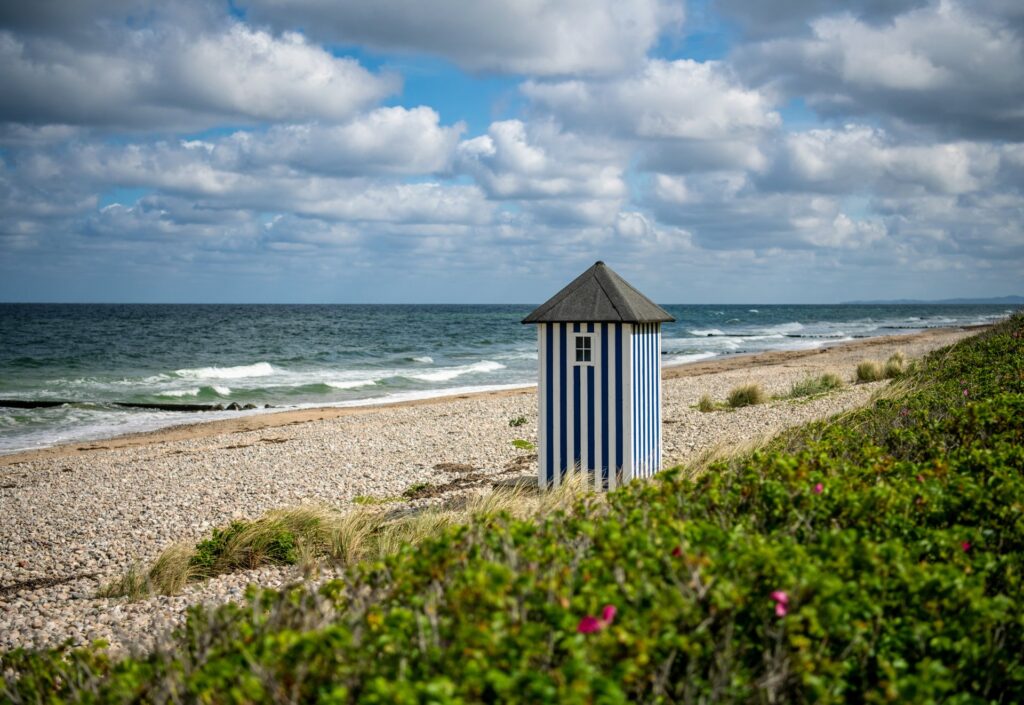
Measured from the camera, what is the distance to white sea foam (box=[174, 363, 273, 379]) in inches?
1270

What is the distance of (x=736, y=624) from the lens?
287 centimetres

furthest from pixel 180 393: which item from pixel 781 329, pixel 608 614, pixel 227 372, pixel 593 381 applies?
pixel 781 329

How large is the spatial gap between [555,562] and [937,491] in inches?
84.5

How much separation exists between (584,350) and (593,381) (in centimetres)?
34

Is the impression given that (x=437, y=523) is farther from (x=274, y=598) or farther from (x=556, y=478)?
(x=274, y=598)

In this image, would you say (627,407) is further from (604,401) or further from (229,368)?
(229,368)

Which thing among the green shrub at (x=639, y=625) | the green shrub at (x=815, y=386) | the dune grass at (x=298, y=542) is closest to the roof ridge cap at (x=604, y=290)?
the dune grass at (x=298, y=542)

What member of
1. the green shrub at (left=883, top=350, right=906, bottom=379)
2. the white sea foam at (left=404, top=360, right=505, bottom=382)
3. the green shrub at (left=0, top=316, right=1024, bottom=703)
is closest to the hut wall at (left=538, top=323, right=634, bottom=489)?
the green shrub at (left=0, top=316, right=1024, bottom=703)

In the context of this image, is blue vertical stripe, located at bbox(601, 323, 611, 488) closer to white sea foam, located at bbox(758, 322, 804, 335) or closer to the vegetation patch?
the vegetation patch

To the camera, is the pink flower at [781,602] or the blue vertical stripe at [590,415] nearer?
the pink flower at [781,602]

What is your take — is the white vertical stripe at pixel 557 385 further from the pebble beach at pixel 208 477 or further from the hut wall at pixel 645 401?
the pebble beach at pixel 208 477

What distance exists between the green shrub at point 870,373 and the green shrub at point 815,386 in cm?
121

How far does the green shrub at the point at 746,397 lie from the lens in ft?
53.4

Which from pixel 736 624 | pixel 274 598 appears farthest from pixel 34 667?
pixel 736 624
